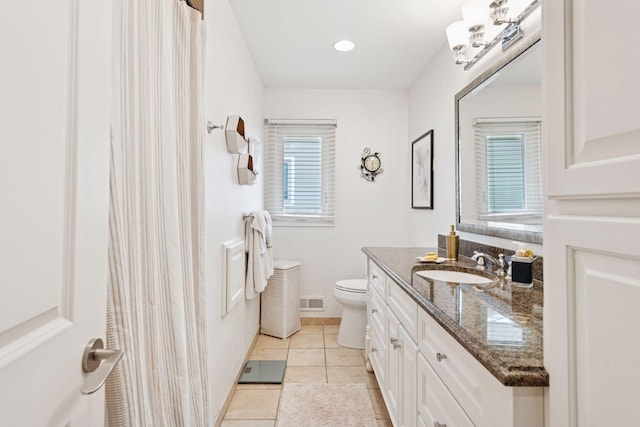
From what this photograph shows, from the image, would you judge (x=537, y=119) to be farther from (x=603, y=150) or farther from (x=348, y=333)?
(x=348, y=333)

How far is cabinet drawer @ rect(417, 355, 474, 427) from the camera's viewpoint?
0.89 meters

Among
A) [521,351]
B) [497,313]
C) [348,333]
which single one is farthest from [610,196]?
[348,333]

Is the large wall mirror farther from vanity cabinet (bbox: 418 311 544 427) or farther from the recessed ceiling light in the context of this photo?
the recessed ceiling light

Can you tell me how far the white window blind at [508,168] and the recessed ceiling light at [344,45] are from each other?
1.18 meters

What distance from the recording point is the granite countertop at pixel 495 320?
656 mm

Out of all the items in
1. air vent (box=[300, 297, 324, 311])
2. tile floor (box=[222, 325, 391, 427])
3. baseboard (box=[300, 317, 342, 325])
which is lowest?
tile floor (box=[222, 325, 391, 427])

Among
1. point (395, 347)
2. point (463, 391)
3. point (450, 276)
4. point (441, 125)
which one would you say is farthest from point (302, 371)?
point (441, 125)

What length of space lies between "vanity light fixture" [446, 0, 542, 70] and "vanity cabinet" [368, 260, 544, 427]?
1.36m

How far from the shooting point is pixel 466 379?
32.9 inches

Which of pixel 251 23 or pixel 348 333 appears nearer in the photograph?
pixel 251 23

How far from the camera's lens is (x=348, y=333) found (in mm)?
2818

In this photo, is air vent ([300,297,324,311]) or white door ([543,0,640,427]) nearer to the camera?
white door ([543,0,640,427])

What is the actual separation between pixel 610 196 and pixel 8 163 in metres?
0.85

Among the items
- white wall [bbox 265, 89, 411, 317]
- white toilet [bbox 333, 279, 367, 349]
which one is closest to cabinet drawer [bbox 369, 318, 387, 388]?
white toilet [bbox 333, 279, 367, 349]
